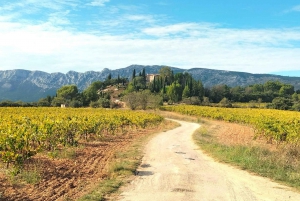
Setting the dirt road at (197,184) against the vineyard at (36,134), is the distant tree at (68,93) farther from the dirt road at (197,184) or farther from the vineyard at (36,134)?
the dirt road at (197,184)

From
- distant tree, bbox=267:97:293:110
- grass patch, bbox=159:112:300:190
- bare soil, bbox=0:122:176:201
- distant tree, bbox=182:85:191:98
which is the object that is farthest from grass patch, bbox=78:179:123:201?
distant tree, bbox=182:85:191:98

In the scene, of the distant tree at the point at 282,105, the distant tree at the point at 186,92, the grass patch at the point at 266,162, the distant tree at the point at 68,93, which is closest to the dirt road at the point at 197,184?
the grass patch at the point at 266,162

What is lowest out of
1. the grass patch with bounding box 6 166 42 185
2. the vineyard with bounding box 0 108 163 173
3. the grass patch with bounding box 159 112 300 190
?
the grass patch with bounding box 159 112 300 190

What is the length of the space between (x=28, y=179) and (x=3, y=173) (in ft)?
4.12

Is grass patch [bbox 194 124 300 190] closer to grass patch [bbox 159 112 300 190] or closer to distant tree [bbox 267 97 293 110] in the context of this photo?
grass patch [bbox 159 112 300 190]

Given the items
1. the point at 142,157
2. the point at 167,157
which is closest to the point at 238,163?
the point at 167,157

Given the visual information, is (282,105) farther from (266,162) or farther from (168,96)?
(266,162)

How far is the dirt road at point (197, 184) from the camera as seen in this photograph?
8.23 m

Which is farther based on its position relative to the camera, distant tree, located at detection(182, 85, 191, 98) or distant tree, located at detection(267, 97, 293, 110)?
distant tree, located at detection(182, 85, 191, 98)

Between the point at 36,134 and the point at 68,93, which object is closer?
the point at 36,134

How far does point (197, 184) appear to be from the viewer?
9.48 metres

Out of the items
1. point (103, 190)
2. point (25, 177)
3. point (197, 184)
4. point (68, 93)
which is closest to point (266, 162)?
point (197, 184)

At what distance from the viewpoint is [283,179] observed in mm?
10305

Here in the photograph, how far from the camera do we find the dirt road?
27.0 ft
